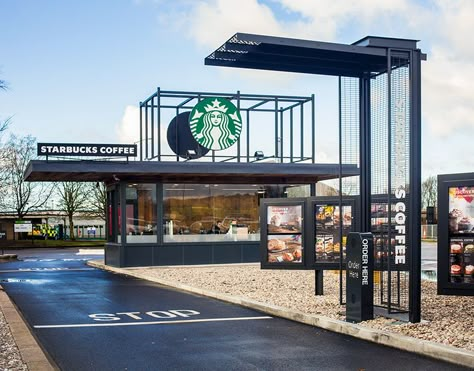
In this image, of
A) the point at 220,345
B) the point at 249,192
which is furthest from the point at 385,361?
the point at 249,192

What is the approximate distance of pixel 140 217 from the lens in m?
25.0

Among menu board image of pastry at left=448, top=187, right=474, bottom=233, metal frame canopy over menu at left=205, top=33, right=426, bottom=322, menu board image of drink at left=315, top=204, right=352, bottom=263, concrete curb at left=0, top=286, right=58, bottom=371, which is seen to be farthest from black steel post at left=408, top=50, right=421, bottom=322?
concrete curb at left=0, top=286, right=58, bottom=371

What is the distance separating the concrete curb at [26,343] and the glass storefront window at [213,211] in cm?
1233

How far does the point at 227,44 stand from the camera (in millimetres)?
10891

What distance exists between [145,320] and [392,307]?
4.06m

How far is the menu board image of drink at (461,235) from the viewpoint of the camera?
35.2 feet

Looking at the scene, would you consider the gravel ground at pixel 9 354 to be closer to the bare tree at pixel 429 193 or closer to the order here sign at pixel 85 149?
the order here sign at pixel 85 149

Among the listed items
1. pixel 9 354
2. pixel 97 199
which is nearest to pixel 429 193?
pixel 97 199

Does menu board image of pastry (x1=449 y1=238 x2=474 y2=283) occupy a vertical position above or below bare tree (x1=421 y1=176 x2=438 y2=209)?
below

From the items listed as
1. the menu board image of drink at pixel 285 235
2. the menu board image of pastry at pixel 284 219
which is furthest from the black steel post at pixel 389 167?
the menu board image of pastry at pixel 284 219

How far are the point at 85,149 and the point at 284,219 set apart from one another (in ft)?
34.2

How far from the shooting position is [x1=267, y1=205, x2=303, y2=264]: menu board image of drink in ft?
49.6

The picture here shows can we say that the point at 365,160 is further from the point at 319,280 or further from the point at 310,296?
the point at 310,296

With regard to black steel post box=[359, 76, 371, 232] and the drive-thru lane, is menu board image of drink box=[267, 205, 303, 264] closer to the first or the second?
the drive-thru lane
